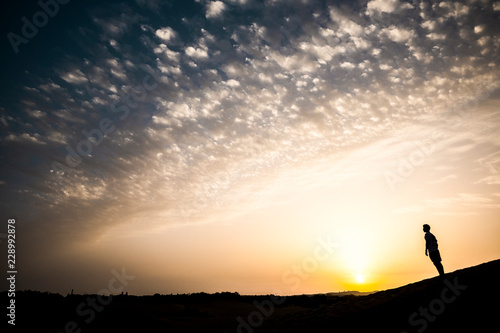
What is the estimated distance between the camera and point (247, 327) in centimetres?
1257

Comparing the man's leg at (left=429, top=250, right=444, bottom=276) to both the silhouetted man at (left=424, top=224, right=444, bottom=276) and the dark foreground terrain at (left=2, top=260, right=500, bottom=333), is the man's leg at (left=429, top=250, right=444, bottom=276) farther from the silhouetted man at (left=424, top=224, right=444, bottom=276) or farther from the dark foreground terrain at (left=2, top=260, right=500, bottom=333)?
the dark foreground terrain at (left=2, top=260, right=500, bottom=333)

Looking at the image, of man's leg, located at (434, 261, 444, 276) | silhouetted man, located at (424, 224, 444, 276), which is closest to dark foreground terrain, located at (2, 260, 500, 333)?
man's leg, located at (434, 261, 444, 276)

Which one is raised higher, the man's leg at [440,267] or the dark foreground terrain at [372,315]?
the man's leg at [440,267]

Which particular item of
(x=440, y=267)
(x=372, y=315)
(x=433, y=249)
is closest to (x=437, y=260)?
(x=440, y=267)

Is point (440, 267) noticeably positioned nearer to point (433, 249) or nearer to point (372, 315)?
point (433, 249)

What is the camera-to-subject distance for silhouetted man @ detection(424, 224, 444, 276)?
474 inches

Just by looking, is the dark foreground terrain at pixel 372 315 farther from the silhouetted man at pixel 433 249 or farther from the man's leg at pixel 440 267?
→ the silhouetted man at pixel 433 249

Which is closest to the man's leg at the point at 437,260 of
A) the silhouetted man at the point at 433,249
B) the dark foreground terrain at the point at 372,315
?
Result: the silhouetted man at the point at 433,249

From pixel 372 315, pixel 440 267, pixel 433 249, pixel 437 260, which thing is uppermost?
pixel 433 249

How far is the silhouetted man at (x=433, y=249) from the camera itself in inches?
474

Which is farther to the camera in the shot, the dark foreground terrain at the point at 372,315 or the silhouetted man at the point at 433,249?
the silhouetted man at the point at 433,249

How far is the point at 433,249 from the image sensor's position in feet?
39.6

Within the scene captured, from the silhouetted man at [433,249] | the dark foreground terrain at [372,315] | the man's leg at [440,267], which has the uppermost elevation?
the silhouetted man at [433,249]

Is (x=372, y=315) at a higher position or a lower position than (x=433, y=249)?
lower
